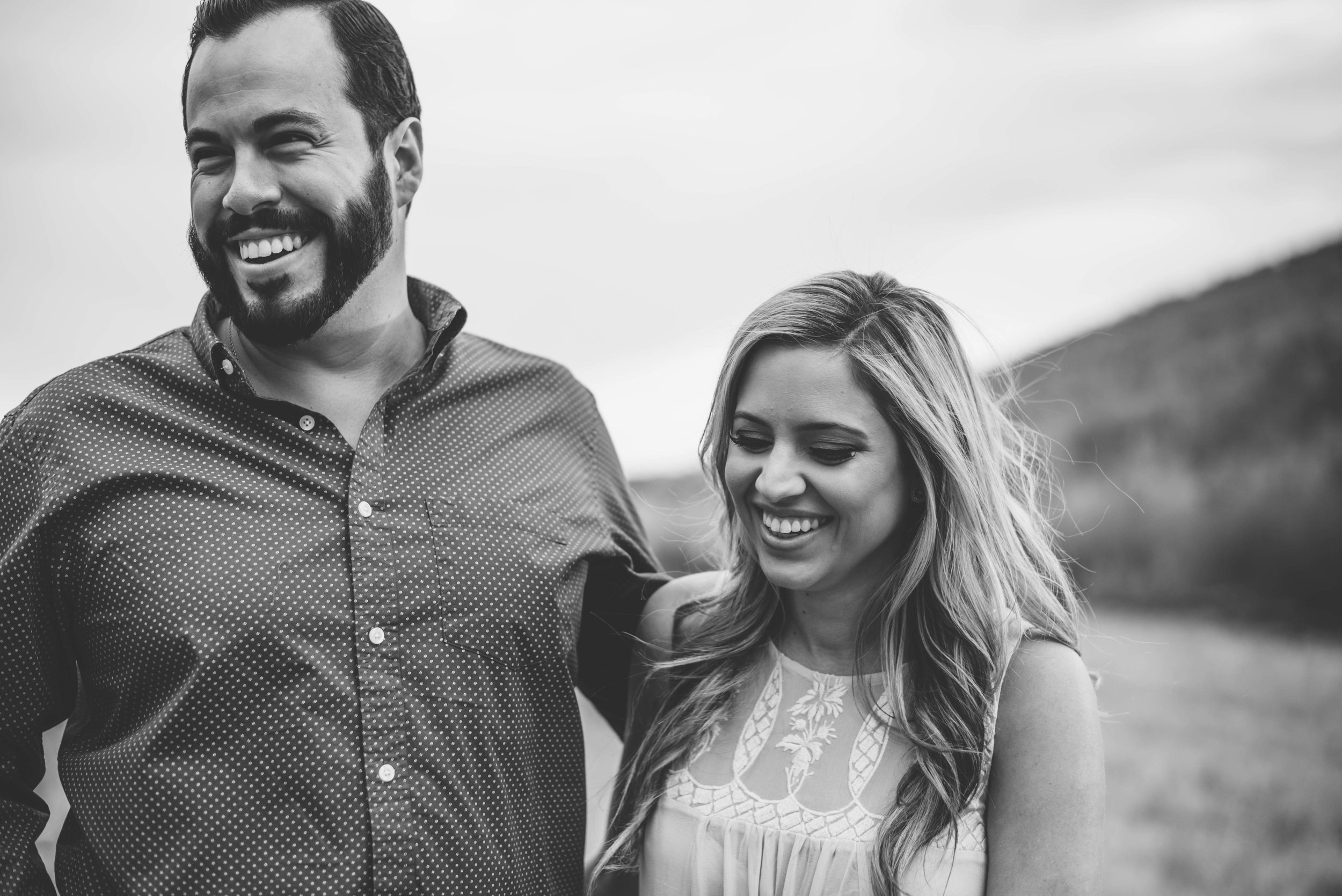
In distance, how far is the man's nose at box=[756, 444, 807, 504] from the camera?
2090mm

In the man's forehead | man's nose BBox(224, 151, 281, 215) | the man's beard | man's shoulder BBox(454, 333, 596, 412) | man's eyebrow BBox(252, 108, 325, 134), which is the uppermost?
the man's forehead

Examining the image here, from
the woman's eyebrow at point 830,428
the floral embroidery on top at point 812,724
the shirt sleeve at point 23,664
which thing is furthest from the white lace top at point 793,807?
the shirt sleeve at point 23,664

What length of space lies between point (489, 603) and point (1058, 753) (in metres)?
1.10

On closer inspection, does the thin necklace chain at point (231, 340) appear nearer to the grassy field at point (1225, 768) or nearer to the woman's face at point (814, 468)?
the woman's face at point (814, 468)

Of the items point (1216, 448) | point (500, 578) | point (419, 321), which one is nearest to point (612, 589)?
point (500, 578)

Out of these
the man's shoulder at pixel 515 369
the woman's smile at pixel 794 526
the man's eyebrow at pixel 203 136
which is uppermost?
the man's eyebrow at pixel 203 136

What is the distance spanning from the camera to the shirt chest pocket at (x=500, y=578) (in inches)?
84.4

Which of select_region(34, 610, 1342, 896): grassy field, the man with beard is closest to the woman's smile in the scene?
the man with beard

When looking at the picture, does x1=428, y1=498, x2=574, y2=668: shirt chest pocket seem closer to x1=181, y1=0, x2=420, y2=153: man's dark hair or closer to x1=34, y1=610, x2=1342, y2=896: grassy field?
x1=181, y1=0, x2=420, y2=153: man's dark hair

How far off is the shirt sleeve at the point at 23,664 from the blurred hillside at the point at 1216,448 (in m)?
5.23

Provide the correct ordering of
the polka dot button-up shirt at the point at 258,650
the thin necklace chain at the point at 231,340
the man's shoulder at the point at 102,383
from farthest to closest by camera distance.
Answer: the thin necklace chain at the point at 231,340 < the man's shoulder at the point at 102,383 < the polka dot button-up shirt at the point at 258,650

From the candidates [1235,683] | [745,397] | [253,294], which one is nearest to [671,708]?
[745,397]

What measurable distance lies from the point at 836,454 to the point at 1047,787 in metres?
0.71

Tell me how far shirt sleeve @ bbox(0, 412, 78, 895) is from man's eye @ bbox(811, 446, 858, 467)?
1428 millimetres
